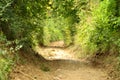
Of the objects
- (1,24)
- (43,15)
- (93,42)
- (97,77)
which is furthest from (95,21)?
(1,24)

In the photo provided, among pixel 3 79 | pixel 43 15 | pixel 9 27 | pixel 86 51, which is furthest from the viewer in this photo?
pixel 86 51

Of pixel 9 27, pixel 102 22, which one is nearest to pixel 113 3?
pixel 102 22

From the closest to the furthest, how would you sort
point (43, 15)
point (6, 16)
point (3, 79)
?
point (3, 79) → point (6, 16) → point (43, 15)

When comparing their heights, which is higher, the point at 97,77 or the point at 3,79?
the point at 3,79

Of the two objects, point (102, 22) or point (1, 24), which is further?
point (102, 22)

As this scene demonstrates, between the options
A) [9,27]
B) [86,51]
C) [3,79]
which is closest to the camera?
[3,79]

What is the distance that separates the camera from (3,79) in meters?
6.31

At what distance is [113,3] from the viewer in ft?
42.8

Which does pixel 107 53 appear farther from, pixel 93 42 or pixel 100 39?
pixel 93 42

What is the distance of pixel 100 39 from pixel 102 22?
969 mm

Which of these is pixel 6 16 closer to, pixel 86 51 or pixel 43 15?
pixel 43 15

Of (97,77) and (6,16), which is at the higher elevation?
(6,16)

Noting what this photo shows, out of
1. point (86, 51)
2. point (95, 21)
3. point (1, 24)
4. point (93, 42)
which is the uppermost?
point (1, 24)

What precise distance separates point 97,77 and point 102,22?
14.4 ft
